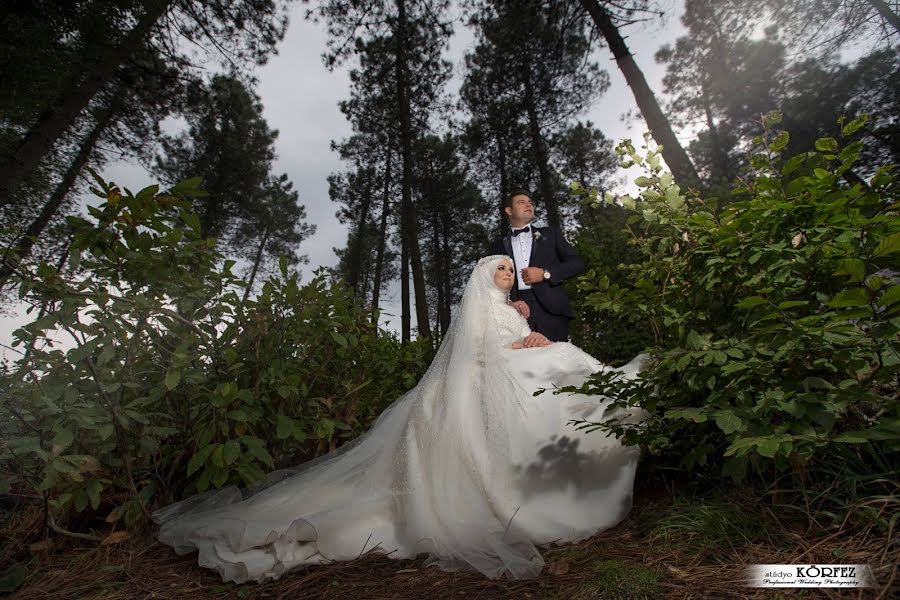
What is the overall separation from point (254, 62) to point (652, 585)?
33.6 ft

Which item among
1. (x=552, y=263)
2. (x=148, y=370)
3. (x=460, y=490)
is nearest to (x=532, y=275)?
(x=552, y=263)

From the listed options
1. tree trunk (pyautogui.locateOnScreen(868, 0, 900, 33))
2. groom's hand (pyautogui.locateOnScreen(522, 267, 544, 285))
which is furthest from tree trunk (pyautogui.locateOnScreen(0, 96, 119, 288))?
tree trunk (pyautogui.locateOnScreen(868, 0, 900, 33))

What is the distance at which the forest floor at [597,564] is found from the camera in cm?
132

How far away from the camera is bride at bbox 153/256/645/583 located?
85.3 inches

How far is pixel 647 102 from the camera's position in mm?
5750

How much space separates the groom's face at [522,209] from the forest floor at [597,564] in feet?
7.63

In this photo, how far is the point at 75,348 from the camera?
7.01ft

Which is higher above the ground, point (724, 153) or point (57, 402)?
point (724, 153)

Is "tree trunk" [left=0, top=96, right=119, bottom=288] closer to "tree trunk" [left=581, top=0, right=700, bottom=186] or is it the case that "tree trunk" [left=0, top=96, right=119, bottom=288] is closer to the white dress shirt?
the white dress shirt

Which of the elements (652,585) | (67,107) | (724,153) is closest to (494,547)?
(652,585)

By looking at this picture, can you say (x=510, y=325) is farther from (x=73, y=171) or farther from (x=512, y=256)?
(x=73, y=171)

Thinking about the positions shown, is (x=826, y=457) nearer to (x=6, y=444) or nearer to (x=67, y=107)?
(x=6, y=444)

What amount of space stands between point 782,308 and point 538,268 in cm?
216

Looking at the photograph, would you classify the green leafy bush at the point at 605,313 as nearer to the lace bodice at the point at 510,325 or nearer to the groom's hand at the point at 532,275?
the groom's hand at the point at 532,275
